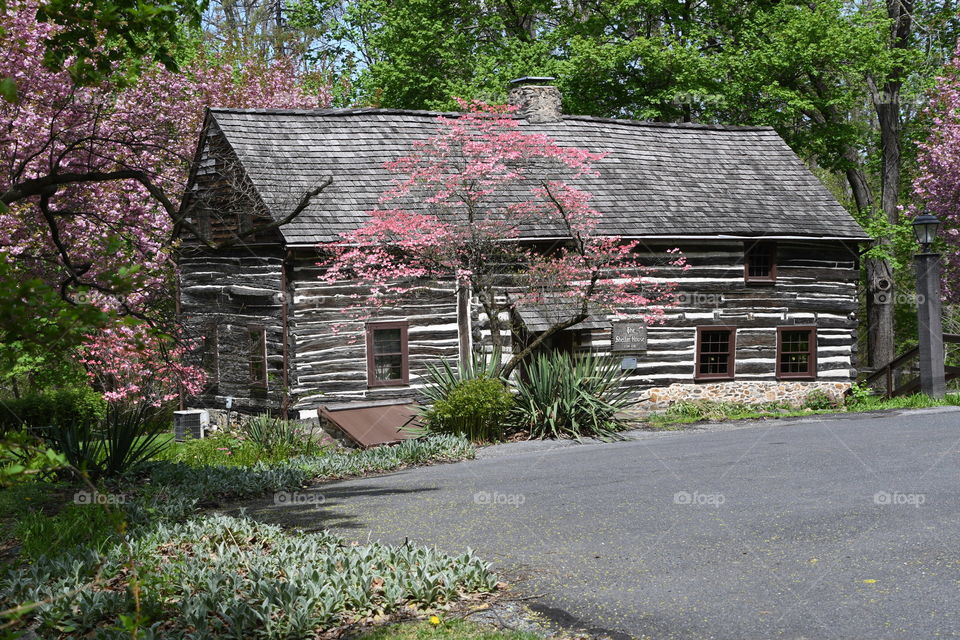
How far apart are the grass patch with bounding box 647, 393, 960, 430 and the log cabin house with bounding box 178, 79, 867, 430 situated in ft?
1.33

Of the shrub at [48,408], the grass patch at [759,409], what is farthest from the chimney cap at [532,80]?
the shrub at [48,408]

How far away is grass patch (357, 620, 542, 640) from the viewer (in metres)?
5.78

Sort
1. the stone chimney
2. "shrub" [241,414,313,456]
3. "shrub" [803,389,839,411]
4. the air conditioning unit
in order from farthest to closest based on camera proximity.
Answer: the stone chimney
"shrub" [803,389,839,411]
the air conditioning unit
"shrub" [241,414,313,456]

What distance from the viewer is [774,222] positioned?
72.1 feet

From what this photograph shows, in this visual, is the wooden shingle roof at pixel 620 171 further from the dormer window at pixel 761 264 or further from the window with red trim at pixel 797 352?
the window with red trim at pixel 797 352

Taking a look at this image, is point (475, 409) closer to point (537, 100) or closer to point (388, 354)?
point (388, 354)

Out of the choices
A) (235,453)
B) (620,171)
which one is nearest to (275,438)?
(235,453)

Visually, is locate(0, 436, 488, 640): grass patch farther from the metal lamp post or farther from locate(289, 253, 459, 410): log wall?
the metal lamp post

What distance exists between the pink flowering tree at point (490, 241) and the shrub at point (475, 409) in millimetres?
1366

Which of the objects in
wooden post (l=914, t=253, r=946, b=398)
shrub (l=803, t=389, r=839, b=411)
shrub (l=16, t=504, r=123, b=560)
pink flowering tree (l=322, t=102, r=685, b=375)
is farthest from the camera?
shrub (l=803, t=389, r=839, b=411)

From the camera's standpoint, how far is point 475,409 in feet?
48.9

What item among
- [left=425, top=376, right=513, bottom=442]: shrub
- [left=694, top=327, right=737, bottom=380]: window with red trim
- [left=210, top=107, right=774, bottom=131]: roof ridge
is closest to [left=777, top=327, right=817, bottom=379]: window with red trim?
[left=694, top=327, right=737, bottom=380]: window with red trim

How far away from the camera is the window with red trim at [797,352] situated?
2242 cm

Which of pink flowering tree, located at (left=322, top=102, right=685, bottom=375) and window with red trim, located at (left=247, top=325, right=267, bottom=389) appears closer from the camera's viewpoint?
pink flowering tree, located at (left=322, top=102, right=685, bottom=375)
